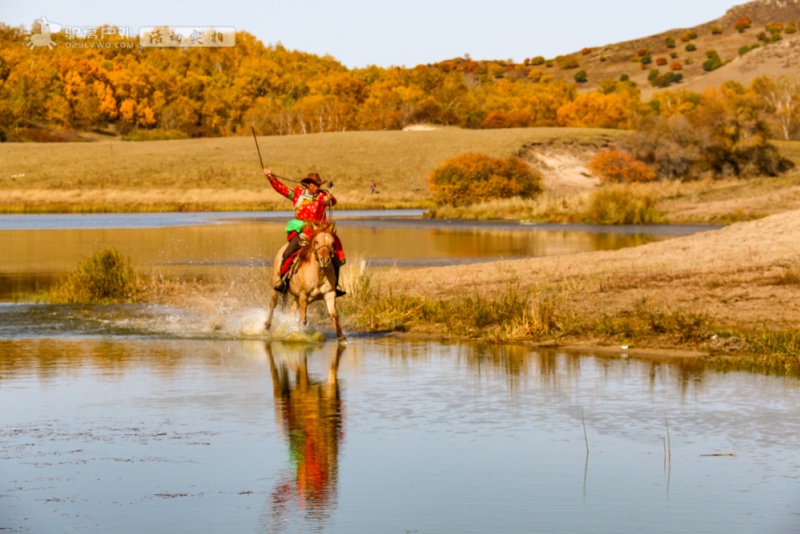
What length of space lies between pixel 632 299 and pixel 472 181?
45.1 metres

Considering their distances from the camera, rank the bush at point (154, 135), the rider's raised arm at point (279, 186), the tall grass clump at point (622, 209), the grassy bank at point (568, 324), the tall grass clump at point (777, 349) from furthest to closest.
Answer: the bush at point (154, 135)
the tall grass clump at point (622, 209)
the rider's raised arm at point (279, 186)
the grassy bank at point (568, 324)
the tall grass clump at point (777, 349)

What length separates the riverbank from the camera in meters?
16.9

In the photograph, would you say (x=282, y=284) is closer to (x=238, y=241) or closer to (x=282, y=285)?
(x=282, y=285)

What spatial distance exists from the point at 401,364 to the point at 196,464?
597 cm

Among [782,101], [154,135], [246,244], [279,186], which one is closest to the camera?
[279,186]

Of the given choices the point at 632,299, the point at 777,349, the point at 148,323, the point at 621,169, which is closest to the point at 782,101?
the point at 621,169

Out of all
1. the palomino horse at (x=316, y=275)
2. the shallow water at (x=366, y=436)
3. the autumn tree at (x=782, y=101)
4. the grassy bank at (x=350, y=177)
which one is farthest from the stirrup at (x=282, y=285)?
the autumn tree at (x=782, y=101)

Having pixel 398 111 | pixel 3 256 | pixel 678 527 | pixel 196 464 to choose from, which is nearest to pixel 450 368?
pixel 196 464

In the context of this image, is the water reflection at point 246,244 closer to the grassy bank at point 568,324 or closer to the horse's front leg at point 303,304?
the grassy bank at point 568,324

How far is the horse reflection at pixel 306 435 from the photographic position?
912 centimetres

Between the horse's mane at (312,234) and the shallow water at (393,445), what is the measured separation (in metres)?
1.57

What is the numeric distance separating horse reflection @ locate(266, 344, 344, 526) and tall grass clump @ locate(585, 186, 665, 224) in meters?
36.0

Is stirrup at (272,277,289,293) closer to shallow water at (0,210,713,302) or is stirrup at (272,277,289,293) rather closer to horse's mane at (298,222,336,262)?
horse's mane at (298,222,336,262)

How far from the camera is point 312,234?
1747 centimetres
